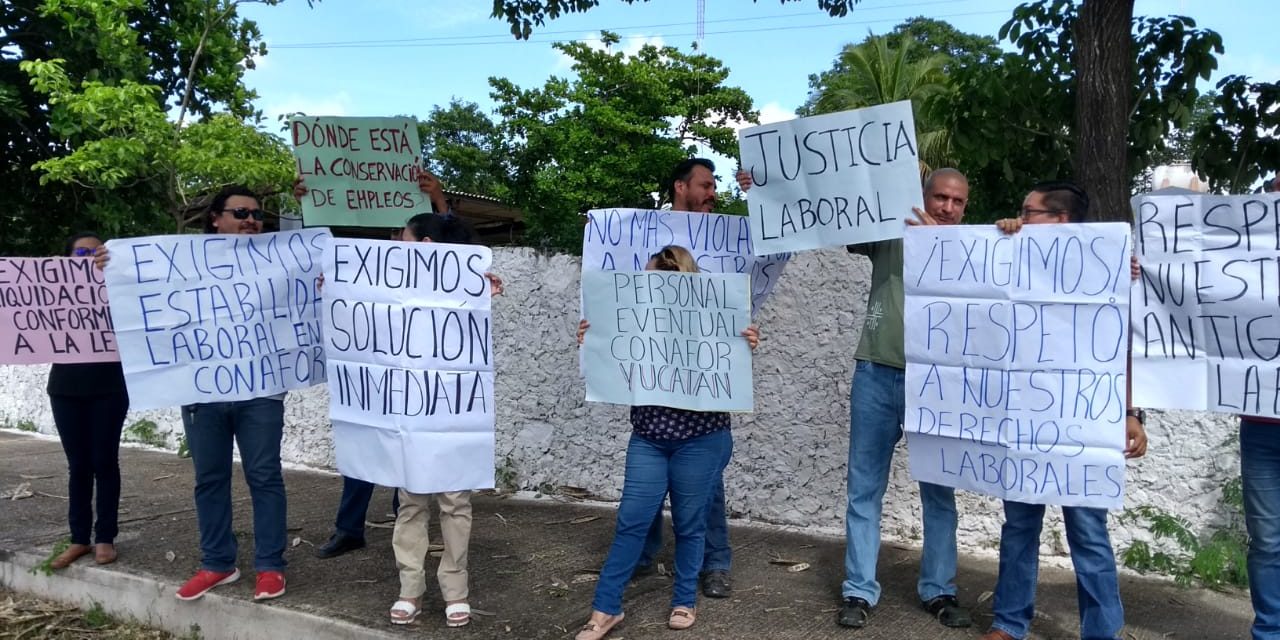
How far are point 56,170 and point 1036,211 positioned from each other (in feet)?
23.0

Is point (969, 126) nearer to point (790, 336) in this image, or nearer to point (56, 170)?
point (790, 336)

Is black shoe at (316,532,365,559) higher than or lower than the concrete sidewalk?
higher

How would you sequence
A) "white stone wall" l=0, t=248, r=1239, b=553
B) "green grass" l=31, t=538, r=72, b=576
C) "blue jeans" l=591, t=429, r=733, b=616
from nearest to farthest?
1. "blue jeans" l=591, t=429, r=733, b=616
2. "white stone wall" l=0, t=248, r=1239, b=553
3. "green grass" l=31, t=538, r=72, b=576

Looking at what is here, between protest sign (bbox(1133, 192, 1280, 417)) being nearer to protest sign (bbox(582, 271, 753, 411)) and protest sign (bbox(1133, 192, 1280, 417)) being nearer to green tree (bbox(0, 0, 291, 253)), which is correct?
protest sign (bbox(582, 271, 753, 411))

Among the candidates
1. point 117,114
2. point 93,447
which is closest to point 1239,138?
point 93,447

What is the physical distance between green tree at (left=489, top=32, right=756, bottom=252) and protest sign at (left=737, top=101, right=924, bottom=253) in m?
15.9

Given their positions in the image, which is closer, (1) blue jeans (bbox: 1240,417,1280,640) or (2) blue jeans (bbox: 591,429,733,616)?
(1) blue jeans (bbox: 1240,417,1280,640)

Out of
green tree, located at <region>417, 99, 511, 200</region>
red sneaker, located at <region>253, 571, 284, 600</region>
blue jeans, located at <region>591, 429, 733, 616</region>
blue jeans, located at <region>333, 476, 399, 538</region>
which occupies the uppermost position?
green tree, located at <region>417, 99, 511, 200</region>

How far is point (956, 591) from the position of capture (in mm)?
4355

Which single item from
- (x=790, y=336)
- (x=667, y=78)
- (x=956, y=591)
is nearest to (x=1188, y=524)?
(x=956, y=591)

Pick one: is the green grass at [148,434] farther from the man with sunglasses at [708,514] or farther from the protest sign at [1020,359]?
the protest sign at [1020,359]

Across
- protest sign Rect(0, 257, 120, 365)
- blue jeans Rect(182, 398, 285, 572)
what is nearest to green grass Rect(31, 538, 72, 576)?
protest sign Rect(0, 257, 120, 365)

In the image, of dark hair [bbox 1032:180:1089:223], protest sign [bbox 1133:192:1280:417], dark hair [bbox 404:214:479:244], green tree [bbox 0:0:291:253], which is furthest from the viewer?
green tree [bbox 0:0:291:253]

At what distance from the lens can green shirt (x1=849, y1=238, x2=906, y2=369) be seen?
4012mm
